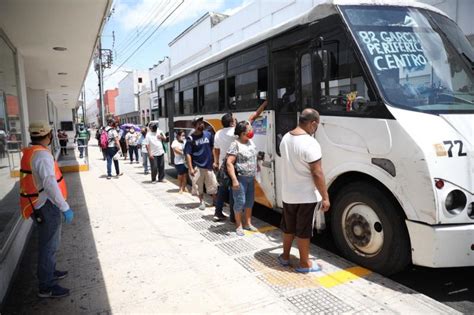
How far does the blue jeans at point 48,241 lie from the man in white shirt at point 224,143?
2.88 m

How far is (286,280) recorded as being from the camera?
399 cm

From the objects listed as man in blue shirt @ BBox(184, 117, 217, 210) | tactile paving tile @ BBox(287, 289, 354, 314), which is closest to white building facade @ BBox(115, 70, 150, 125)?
man in blue shirt @ BBox(184, 117, 217, 210)

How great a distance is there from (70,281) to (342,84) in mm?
3823

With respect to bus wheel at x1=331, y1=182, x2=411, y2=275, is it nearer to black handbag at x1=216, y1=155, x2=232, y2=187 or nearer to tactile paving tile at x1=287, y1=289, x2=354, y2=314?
tactile paving tile at x1=287, y1=289, x2=354, y2=314

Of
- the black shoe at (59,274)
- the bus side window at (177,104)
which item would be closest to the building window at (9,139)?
the black shoe at (59,274)

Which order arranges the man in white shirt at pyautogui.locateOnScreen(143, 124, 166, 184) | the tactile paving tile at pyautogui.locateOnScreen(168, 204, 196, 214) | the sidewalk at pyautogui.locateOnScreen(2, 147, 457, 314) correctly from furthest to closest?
the man in white shirt at pyautogui.locateOnScreen(143, 124, 166, 184) < the tactile paving tile at pyautogui.locateOnScreen(168, 204, 196, 214) < the sidewalk at pyautogui.locateOnScreen(2, 147, 457, 314)

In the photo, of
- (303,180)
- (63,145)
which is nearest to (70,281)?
(303,180)

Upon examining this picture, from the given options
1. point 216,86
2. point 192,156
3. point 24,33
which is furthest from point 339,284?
point 24,33

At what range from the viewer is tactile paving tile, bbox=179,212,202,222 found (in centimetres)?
650

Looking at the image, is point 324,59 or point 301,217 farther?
point 324,59

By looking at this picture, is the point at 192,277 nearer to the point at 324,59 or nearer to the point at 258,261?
the point at 258,261

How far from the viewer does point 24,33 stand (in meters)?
6.48

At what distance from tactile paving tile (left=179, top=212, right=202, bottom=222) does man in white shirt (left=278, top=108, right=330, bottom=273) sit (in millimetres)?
2693

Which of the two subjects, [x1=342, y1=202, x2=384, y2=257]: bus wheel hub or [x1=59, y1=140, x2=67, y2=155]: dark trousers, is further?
[x1=59, y1=140, x2=67, y2=155]: dark trousers
